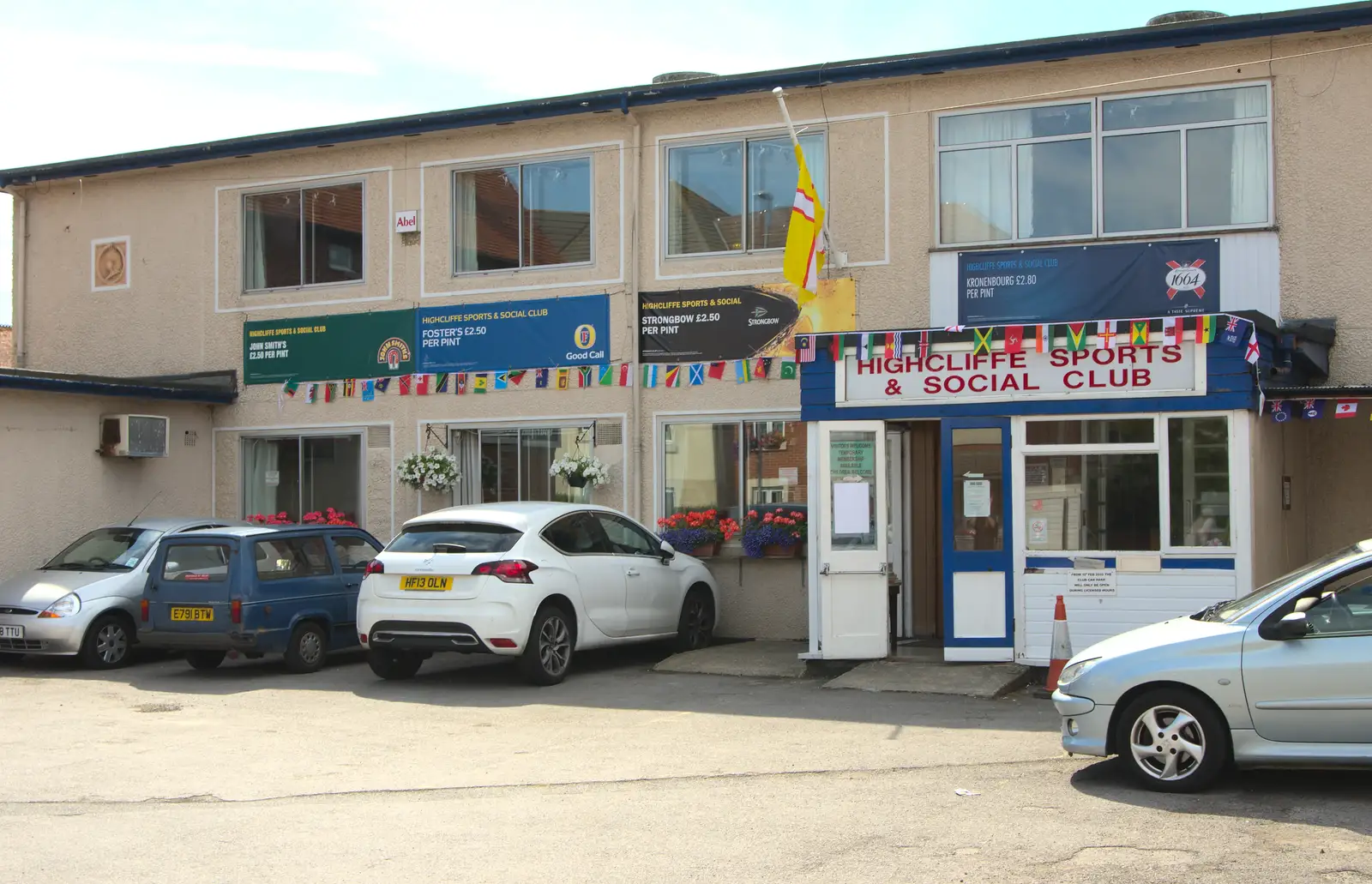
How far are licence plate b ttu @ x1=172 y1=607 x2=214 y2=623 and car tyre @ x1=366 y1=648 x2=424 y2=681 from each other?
1.61 metres

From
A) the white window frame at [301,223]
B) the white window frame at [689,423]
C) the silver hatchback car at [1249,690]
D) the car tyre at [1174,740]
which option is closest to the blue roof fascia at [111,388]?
the white window frame at [301,223]

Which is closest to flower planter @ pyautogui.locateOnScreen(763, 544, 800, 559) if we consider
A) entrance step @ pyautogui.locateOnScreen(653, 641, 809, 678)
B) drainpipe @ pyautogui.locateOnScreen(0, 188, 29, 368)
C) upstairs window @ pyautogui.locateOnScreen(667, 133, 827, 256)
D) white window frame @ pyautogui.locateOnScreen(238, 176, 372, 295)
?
entrance step @ pyautogui.locateOnScreen(653, 641, 809, 678)

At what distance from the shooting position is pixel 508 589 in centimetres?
1245

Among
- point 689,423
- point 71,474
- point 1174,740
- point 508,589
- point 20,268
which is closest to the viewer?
point 1174,740

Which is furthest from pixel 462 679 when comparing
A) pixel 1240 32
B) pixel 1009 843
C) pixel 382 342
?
pixel 1240 32

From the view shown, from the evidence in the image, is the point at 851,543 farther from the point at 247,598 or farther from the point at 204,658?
the point at 204,658

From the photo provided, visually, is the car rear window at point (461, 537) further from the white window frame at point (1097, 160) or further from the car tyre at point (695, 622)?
the white window frame at point (1097, 160)

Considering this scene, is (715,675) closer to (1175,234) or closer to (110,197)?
(1175,234)

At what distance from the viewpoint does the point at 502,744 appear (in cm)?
1026

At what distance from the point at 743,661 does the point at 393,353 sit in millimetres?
6960

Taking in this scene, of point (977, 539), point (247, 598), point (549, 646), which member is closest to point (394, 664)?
point (247, 598)

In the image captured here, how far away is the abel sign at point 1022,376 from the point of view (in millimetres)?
12445

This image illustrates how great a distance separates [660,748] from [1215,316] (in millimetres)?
6292

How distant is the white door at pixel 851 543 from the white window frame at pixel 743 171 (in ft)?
11.5
